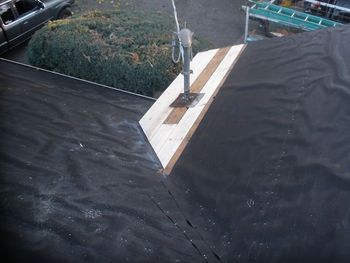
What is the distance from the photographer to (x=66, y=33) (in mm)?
6223

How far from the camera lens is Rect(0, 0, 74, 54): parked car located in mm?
7547

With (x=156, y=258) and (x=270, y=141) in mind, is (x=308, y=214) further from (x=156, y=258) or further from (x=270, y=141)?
(x=156, y=258)

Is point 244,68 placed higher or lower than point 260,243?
higher

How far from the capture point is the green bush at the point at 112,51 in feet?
18.6

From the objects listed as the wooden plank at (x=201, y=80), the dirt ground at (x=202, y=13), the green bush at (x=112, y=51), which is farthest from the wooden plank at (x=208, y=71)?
the dirt ground at (x=202, y=13)

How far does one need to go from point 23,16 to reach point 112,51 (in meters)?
3.36

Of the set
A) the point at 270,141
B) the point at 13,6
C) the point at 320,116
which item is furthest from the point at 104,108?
the point at 13,6

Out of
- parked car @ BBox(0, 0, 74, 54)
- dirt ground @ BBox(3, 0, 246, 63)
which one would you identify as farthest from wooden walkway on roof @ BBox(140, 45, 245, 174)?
parked car @ BBox(0, 0, 74, 54)

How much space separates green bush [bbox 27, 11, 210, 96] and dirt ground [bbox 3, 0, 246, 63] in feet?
5.51

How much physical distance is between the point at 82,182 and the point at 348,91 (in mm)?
2720

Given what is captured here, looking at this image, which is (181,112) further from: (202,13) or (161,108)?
(202,13)

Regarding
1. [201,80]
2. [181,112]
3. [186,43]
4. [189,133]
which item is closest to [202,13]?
[201,80]

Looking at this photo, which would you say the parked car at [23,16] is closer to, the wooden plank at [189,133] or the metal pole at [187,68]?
the metal pole at [187,68]

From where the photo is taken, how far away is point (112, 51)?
5867 mm
